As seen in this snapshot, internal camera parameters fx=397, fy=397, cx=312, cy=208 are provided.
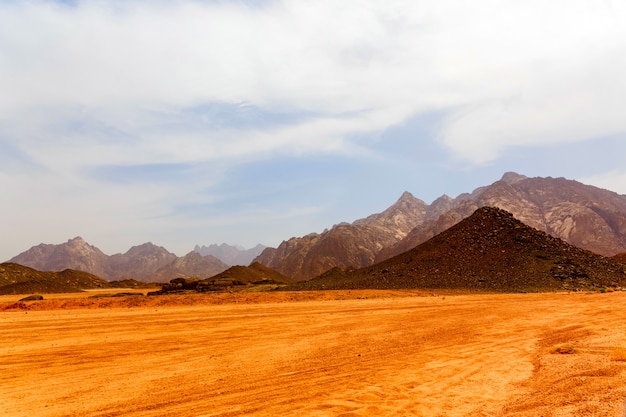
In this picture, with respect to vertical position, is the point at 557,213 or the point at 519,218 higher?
the point at 557,213

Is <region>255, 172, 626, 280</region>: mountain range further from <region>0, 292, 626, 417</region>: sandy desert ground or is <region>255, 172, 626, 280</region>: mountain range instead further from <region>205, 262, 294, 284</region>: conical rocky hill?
<region>0, 292, 626, 417</region>: sandy desert ground

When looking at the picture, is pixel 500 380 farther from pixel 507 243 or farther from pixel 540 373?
pixel 507 243

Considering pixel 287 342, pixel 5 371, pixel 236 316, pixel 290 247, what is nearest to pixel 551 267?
pixel 236 316

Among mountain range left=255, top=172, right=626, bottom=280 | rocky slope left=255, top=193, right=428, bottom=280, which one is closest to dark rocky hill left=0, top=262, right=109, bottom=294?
mountain range left=255, top=172, right=626, bottom=280

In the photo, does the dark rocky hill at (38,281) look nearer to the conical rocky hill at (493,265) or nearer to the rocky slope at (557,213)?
the conical rocky hill at (493,265)

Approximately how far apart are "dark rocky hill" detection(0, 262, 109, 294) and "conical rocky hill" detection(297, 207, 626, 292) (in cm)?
4933

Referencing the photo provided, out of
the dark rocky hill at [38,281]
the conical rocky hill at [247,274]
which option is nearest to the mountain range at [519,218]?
the conical rocky hill at [247,274]

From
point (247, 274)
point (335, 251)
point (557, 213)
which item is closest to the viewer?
point (247, 274)

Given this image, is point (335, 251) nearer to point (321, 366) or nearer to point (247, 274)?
point (247, 274)

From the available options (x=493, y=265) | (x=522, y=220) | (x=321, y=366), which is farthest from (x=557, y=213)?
(x=321, y=366)

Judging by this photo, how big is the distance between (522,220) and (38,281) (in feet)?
493

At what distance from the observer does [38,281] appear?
243 ft

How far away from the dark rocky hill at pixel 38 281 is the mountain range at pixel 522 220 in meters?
65.6

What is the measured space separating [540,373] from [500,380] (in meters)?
1.25
